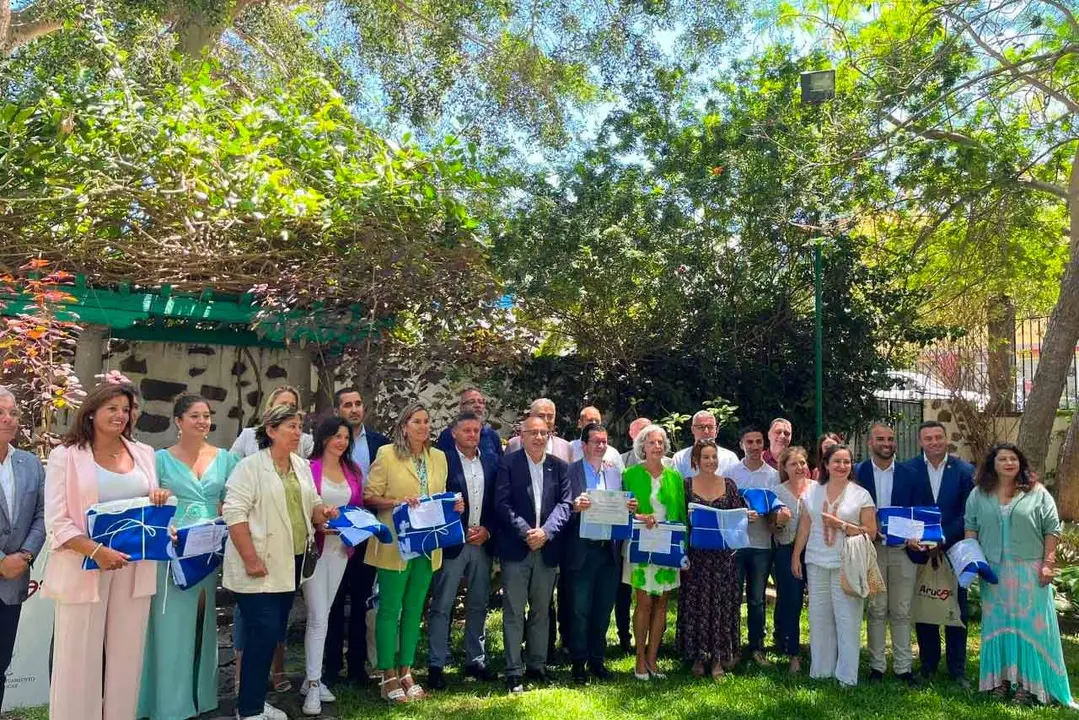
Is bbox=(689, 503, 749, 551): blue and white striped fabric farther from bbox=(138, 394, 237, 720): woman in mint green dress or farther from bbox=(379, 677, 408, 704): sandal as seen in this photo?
bbox=(138, 394, 237, 720): woman in mint green dress

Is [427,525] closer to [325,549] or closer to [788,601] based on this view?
[325,549]

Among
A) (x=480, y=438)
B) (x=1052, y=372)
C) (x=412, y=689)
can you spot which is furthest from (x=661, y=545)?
(x=1052, y=372)

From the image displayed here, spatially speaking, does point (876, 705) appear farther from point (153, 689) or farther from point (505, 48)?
point (505, 48)

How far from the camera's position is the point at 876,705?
5281 mm

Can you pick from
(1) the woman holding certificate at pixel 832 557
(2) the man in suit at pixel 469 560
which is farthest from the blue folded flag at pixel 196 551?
(1) the woman holding certificate at pixel 832 557

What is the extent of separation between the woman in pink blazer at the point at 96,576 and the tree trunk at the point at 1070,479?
34.7 feet

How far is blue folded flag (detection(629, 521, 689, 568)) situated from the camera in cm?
570

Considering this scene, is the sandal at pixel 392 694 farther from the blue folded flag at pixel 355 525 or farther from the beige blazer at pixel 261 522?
the beige blazer at pixel 261 522

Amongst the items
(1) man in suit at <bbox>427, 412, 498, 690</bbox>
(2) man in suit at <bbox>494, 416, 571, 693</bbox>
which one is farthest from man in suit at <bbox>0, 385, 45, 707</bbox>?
(2) man in suit at <bbox>494, 416, 571, 693</bbox>

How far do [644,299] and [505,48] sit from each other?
4963 mm

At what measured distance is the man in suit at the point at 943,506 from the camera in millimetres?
5805

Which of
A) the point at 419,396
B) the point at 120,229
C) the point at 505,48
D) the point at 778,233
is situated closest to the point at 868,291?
the point at 778,233

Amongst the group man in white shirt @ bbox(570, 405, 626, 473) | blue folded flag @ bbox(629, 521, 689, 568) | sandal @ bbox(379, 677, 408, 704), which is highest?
man in white shirt @ bbox(570, 405, 626, 473)

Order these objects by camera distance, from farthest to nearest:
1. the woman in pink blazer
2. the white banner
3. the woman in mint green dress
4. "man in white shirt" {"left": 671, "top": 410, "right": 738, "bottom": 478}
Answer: "man in white shirt" {"left": 671, "top": 410, "right": 738, "bottom": 478} < the white banner < the woman in mint green dress < the woman in pink blazer
